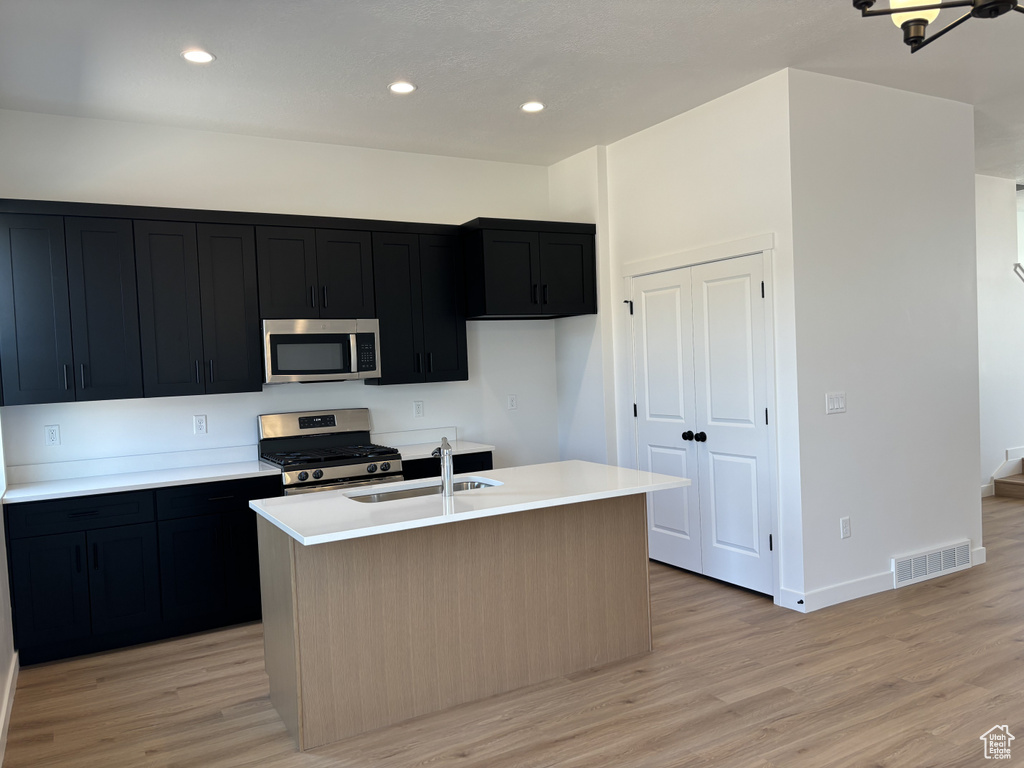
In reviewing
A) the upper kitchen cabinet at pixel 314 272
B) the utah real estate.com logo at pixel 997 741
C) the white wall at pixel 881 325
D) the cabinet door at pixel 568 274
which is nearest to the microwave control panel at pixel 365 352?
the upper kitchen cabinet at pixel 314 272

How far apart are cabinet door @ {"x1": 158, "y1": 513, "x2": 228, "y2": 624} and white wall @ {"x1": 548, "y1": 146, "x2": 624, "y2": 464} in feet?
8.40

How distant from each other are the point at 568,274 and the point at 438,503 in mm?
2651

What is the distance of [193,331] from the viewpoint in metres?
4.21

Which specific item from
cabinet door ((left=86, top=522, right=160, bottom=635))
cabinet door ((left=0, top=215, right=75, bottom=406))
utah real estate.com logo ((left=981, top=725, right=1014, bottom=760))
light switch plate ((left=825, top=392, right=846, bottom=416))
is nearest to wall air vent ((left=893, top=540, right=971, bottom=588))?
light switch plate ((left=825, top=392, right=846, bottom=416))

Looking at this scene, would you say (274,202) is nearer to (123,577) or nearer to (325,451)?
(325,451)

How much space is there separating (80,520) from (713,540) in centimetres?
346

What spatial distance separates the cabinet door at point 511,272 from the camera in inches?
193

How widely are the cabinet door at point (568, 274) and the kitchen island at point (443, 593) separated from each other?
1.86 meters

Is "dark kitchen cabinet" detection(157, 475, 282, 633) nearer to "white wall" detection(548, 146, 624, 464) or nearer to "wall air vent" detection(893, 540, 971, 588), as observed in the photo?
"white wall" detection(548, 146, 624, 464)

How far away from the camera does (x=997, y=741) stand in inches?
103

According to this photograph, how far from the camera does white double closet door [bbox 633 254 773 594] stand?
4.24 m

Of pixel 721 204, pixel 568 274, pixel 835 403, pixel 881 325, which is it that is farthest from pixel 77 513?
pixel 881 325

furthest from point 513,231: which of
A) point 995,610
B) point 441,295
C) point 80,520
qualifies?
point 995,610

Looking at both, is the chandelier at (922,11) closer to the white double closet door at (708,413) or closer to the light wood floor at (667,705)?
the white double closet door at (708,413)
